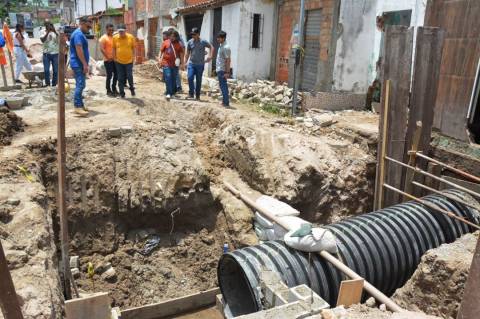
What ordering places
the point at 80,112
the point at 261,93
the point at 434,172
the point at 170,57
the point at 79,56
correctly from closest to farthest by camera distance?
the point at 434,172 → the point at 79,56 → the point at 80,112 → the point at 170,57 → the point at 261,93

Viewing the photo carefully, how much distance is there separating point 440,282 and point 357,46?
303 inches

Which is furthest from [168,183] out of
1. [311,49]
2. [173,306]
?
[311,49]

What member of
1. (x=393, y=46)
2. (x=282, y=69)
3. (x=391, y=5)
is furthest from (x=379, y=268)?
(x=282, y=69)

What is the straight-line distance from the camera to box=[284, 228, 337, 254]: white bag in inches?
→ 169

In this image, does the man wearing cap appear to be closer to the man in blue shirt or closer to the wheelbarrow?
the man in blue shirt

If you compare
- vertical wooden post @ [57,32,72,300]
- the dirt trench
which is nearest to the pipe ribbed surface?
the dirt trench

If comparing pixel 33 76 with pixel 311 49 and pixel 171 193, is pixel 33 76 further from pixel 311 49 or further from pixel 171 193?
pixel 311 49

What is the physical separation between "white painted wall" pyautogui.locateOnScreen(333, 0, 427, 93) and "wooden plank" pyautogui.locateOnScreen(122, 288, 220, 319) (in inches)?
265

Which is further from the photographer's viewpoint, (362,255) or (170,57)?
(170,57)

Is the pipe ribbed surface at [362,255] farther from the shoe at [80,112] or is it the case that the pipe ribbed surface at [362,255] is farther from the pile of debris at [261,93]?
the pile of debris at [261,93]

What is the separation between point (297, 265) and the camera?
4.28 metres

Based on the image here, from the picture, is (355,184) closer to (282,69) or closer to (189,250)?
(189,250)

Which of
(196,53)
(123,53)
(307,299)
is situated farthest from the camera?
(196,53)

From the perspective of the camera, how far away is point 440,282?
12.5 ft
